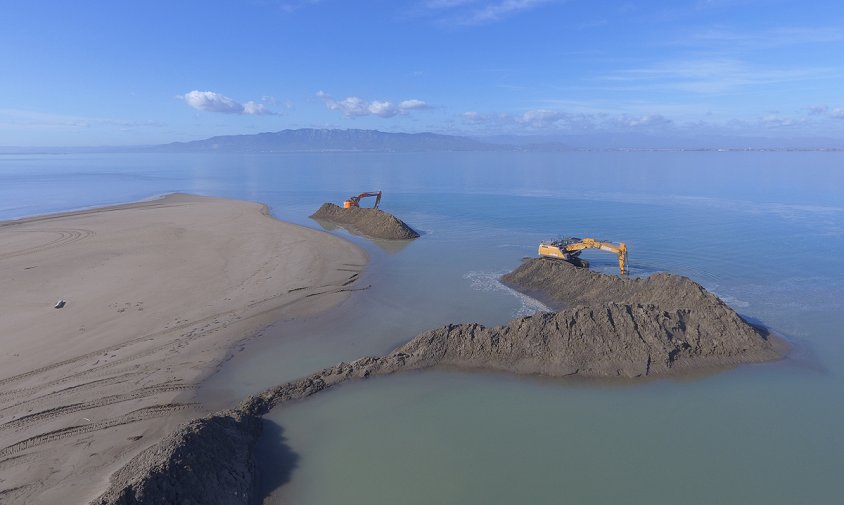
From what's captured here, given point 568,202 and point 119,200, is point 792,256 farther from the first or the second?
point 119,200

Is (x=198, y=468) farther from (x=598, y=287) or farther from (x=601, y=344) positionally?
(x=598, y=287)

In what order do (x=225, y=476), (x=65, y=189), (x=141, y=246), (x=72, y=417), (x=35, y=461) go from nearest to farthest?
(x=225, y=476) < (x=35, y=461) < (x=72, y=417) < (x=141, y=246) < (x=65, y=189)

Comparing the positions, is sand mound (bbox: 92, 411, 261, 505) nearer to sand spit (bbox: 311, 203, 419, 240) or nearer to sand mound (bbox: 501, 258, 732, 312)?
sand mound (bbox: 501, 258, 732, 312)

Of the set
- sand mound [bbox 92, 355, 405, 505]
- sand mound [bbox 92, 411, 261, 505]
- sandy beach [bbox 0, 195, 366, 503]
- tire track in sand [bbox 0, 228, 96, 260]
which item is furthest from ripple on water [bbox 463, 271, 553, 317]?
tire track in sand [bbox 0, 228, 96, 260]

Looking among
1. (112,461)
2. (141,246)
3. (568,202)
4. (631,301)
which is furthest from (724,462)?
(568,202)

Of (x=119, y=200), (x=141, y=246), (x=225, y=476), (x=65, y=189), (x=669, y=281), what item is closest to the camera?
(x=225, y=476)

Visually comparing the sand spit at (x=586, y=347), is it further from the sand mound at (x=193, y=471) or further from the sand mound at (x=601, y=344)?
the sand mound at (x=193, y=471)
